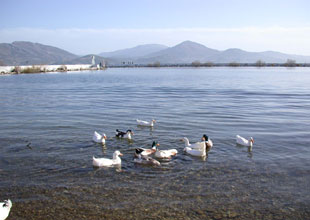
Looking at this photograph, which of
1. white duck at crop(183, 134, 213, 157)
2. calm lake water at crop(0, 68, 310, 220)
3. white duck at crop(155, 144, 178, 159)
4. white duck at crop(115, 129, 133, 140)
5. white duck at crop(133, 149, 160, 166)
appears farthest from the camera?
white duck at crop(115, 129, 133, 140)

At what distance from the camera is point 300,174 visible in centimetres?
1070

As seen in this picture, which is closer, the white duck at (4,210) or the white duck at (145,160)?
the white duck at (4,210)

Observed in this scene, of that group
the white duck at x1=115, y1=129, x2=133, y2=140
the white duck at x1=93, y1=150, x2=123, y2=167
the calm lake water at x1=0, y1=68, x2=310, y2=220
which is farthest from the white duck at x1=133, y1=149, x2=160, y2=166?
the white duck at x1=115, y1=129, x2=133, y2=140

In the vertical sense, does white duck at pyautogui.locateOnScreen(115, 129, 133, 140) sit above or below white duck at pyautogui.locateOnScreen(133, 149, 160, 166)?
above

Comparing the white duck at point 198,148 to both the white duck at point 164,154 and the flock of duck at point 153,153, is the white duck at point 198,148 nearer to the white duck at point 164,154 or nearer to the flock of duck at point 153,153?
the flock of duck at point 153,153

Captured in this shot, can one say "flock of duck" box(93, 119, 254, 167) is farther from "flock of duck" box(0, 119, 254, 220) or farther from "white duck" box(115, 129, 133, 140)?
"white duck" box(115, 129, 133, 140)

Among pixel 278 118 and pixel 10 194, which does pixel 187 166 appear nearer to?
pixel 10 194

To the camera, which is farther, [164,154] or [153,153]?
[153,153]

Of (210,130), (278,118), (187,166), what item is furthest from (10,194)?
(278,118)

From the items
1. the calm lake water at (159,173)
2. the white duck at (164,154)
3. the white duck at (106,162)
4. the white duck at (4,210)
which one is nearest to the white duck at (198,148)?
the calm lake water at (159,173)

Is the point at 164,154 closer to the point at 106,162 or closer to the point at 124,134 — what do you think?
the point at 106,162

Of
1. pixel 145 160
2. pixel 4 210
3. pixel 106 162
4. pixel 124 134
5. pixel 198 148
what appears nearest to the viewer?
pixel 4 210

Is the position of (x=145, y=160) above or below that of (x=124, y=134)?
below

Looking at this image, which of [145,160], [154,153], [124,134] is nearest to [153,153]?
[154,153]
